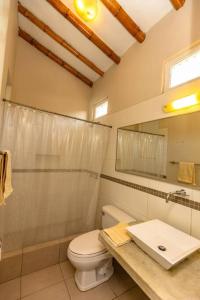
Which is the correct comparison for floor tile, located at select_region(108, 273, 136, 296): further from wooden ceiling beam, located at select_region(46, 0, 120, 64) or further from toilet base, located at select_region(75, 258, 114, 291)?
wooden ceiling beam, located at select_region(46, 0, 120, 64)

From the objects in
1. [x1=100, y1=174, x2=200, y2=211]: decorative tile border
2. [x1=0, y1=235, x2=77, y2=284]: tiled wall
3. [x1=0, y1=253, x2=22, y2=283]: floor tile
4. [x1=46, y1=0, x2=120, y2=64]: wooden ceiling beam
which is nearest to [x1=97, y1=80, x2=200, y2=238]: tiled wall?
[x1=100, y1=174, x2=200, y2=211]: decorative tile border

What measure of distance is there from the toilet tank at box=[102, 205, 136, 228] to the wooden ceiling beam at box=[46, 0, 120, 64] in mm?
2083

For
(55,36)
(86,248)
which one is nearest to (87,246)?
(86,248)

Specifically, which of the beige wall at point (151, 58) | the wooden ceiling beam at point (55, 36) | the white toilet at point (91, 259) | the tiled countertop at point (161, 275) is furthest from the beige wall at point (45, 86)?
the tiled countertop at point (161, 275)

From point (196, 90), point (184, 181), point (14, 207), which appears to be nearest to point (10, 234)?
point (14, 207)

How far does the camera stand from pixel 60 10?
1.82 meters

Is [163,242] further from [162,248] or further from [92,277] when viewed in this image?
[92,277]

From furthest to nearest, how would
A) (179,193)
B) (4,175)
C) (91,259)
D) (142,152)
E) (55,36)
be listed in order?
(55,36) → (142,152) → (91,259) → (179,193) → (4,175)

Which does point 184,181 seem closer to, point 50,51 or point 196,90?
point 196,90

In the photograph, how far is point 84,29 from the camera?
1.98 m

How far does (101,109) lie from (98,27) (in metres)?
1.18

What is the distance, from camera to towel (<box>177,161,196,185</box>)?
1.32 meters

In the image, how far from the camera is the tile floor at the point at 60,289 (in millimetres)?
1480

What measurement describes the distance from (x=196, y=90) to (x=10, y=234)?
238cm
